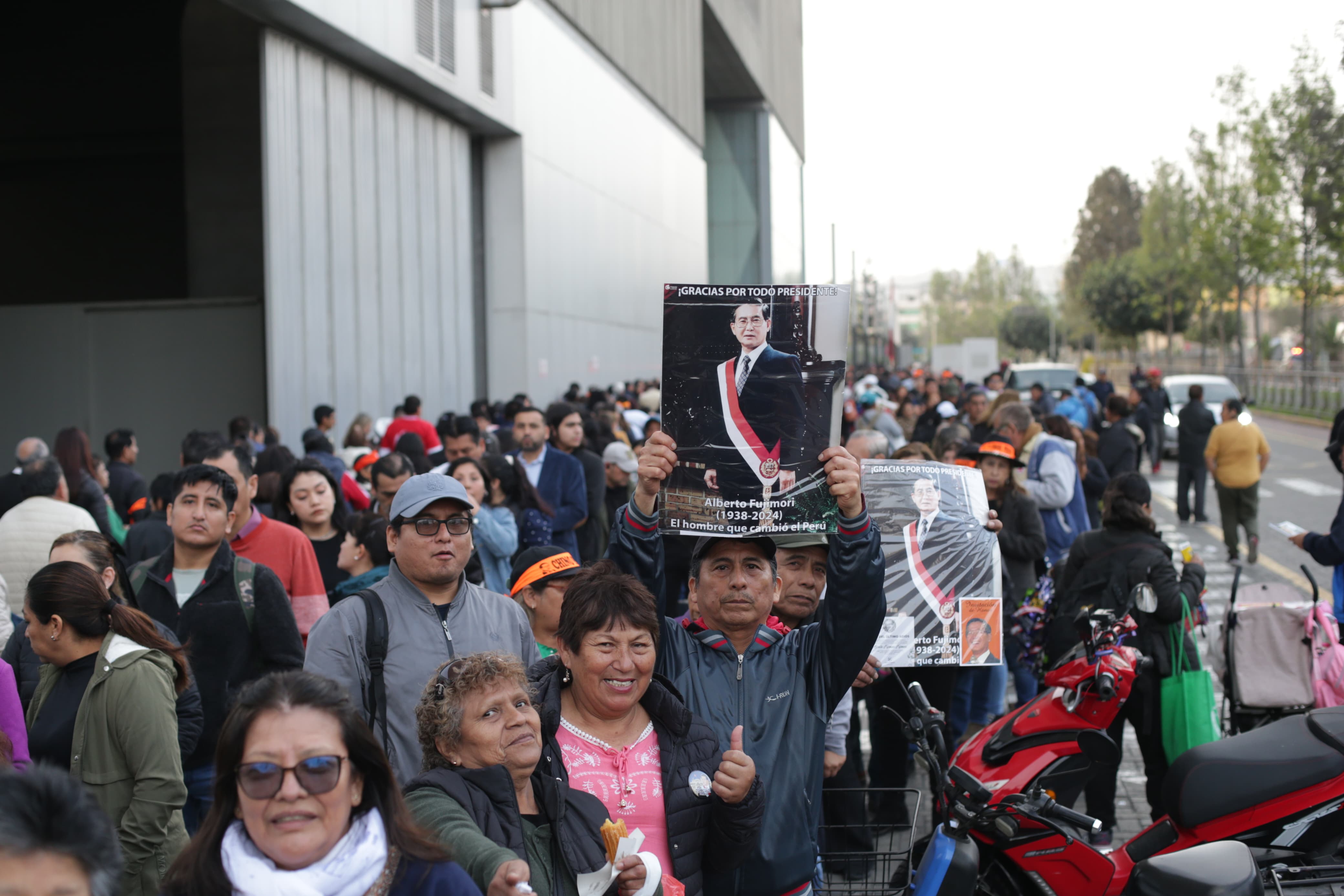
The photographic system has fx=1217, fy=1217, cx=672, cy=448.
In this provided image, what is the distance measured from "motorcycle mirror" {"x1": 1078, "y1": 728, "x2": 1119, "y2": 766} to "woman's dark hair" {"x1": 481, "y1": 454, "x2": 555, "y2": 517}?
4.10 metres

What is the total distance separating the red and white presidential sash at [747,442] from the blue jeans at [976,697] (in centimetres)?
403

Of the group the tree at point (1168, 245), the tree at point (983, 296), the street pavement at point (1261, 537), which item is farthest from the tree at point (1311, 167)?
the tree at point (983, 296)

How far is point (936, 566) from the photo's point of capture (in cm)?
507

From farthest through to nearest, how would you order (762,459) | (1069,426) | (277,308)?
(277,308) < (1069,426) < (762,459)

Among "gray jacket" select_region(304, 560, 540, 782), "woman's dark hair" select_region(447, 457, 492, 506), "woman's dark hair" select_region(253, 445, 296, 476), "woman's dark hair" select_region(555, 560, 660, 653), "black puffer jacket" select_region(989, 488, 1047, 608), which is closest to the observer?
"woman's dark hair" select_region(555, 560, 660, 653)

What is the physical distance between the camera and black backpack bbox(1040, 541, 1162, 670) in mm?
6078

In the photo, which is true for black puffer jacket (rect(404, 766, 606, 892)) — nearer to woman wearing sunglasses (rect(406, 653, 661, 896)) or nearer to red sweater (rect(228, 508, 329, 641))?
woman wearing sunglasses (rect(406, 653, 661, 896))

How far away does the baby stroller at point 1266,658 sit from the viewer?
5965mm

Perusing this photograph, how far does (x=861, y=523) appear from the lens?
3529 mm

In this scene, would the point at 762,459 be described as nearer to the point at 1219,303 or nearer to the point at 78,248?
the point at 78,248

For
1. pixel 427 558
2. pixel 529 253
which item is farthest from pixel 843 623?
pixel 529 253

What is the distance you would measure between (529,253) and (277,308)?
768 centimetres

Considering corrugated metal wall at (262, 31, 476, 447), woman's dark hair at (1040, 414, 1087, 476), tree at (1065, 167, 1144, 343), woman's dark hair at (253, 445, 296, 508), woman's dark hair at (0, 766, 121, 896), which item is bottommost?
woman's dark hair at (0, 766, 121, 896)

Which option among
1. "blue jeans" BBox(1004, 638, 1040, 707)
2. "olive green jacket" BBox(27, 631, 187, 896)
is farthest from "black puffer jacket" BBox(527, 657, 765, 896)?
"blue jeans" BBox(1004, 638, 1040, 707)
